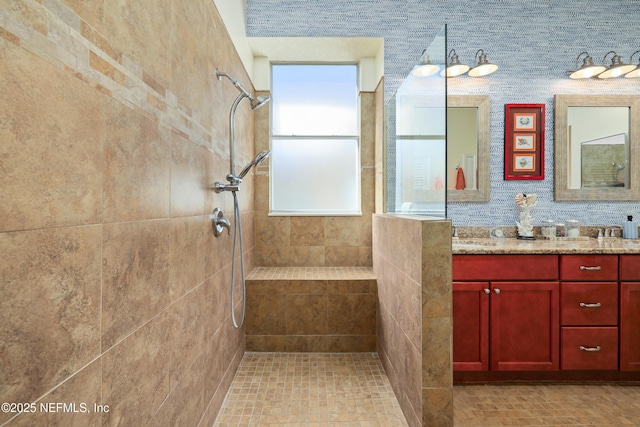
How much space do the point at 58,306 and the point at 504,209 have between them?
2.96 meters

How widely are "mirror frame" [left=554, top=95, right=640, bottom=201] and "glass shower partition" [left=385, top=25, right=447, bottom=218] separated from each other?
1506 mm

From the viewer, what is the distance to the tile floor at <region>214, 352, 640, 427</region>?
1783mm

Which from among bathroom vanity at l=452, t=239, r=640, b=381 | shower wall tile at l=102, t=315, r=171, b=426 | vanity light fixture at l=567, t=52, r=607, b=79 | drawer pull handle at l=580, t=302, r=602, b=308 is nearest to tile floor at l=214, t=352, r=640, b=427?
bathroom vanity at l=452, t=239, r=640, b=381

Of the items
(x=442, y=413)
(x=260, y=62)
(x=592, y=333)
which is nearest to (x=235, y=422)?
(x=442, y=413)

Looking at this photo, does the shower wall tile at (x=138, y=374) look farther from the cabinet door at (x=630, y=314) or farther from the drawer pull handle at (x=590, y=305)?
the cabinet door at (x=630, y=314)

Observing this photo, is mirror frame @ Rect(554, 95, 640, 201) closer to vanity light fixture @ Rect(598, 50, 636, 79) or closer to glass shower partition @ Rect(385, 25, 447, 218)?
vanity light fixture @ Rect(598, 50, 636, 79)

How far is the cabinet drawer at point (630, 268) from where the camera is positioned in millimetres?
2121

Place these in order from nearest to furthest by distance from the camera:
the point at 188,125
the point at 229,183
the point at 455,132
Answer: the point at 188,125 < the point at 229,183 < the point at 455,132

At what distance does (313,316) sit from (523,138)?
227cm

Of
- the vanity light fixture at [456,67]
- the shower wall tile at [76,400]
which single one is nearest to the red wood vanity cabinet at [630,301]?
the vanity light fixture at [456,67]

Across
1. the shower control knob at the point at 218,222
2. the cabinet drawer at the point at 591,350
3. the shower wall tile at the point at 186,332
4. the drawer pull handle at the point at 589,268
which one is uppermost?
the shower control knob at the point at 218,222

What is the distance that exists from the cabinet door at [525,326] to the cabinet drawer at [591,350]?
0.29 ft

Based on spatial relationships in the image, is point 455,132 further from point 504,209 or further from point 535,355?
point 535,355

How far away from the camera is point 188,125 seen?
55.2 inches
